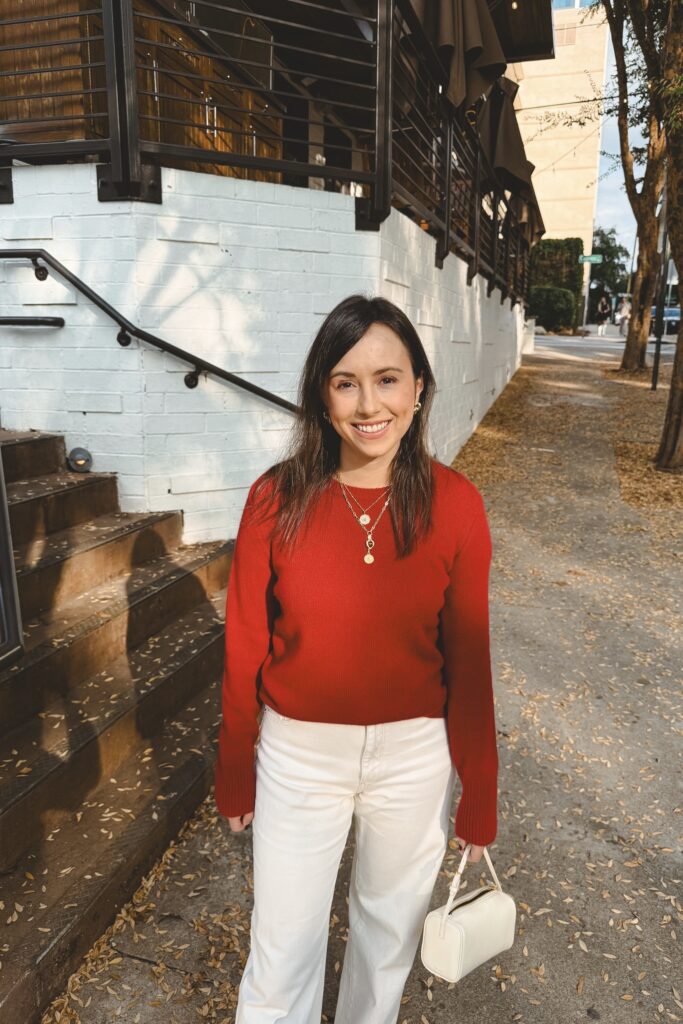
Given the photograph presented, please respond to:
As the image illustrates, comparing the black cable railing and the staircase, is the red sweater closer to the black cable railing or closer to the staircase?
the staircase

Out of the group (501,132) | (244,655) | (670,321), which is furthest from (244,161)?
(670,321)

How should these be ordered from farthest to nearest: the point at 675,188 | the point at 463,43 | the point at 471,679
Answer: the point at 675,188, the point at 463,43, the point at 471,679

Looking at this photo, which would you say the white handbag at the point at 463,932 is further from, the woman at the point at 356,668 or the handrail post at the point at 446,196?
the handrail post at the point at 446,196

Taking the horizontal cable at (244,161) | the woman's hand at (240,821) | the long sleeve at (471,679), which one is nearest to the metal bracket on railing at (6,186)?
the horizontal cable at (244,161)

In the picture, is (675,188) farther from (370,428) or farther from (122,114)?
(370,428)

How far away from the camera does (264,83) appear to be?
6.93 metres

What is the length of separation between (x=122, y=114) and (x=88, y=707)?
10.3 ft

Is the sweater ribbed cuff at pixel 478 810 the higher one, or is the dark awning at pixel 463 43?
the dark awning at pixel 463 43

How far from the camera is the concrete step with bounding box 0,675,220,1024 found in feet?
6.53

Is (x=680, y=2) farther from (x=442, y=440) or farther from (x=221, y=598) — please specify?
(x=221, y=598)

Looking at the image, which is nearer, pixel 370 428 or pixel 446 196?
pixel 370 428

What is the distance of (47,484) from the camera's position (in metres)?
3.88

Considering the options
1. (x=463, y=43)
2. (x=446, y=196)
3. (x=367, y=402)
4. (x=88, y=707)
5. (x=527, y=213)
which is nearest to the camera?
(x=367, y=402)

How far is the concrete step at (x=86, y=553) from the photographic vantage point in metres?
3.22
